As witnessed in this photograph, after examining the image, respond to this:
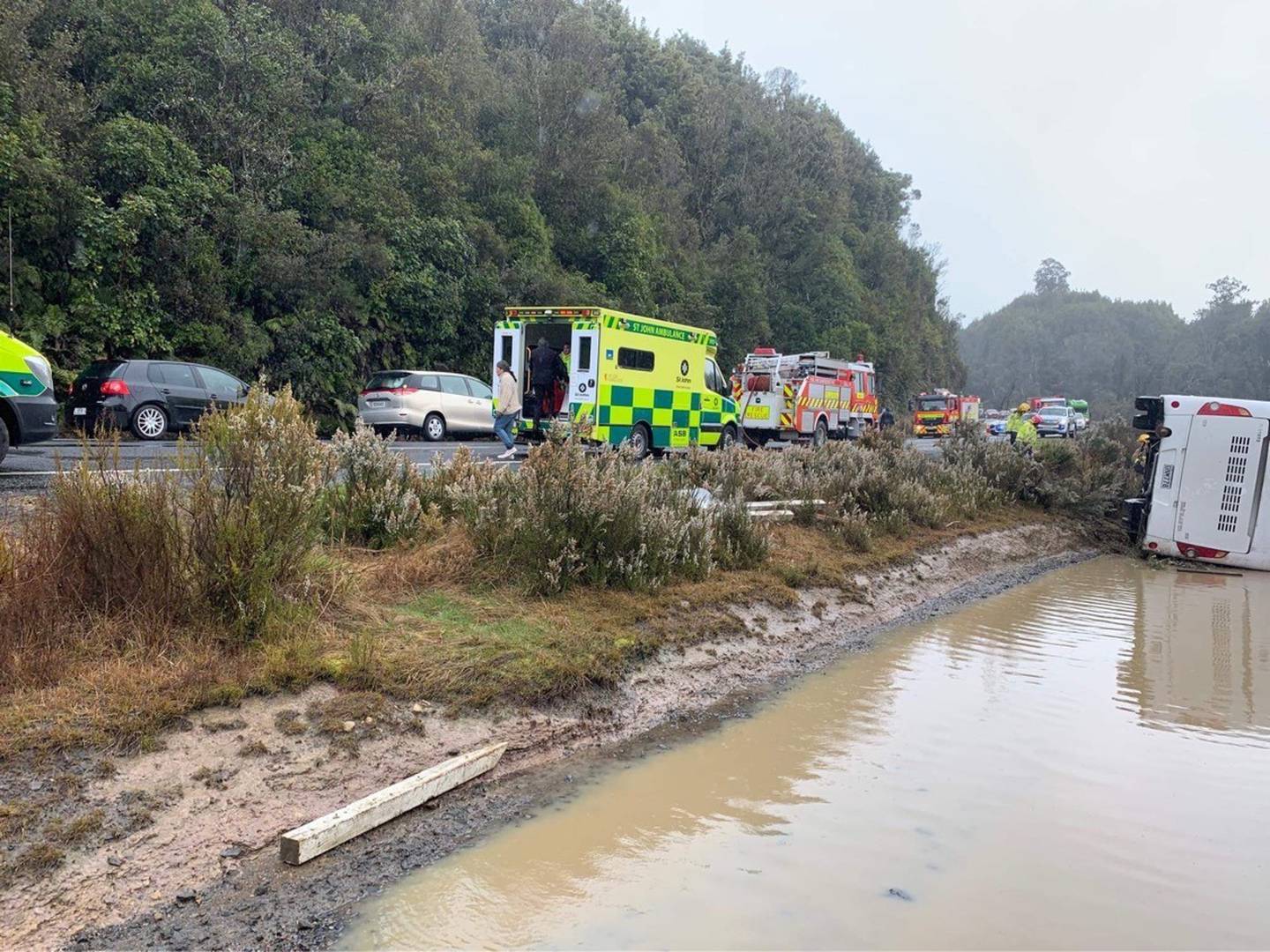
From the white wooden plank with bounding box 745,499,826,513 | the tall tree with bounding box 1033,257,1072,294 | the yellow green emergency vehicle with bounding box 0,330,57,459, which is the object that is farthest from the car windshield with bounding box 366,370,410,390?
the tall tree with bounding box 1033,257,1072,294

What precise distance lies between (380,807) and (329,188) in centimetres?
2168

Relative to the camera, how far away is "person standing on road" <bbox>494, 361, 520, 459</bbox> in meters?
14.9

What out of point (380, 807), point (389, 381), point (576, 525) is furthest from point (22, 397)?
point (389, 381)

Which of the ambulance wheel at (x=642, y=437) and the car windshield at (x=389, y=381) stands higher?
the car windshield at (x=389, y=381)

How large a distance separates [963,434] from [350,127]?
18.0 metres

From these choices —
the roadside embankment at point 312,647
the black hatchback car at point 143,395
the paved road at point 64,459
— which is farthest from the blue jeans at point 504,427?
the roadside embankment at point 312,647

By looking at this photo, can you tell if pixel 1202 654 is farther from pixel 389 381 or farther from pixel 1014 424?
pixel 389 381

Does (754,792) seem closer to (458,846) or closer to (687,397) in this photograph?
(458,846)

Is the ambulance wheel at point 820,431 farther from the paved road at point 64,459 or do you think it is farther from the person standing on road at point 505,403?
the person standing on road at point 505,403

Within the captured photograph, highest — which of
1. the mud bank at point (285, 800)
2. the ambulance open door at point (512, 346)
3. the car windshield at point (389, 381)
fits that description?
the ambulance open door at point (512, 346)

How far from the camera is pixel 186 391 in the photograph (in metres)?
15.7

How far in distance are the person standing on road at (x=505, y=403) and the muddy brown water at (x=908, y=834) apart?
9098 mm

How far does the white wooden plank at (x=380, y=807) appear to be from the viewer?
3646mm

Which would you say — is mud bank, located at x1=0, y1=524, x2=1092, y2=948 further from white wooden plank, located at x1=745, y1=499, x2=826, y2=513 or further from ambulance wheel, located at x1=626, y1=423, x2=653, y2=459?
ambulance wheel, located at x1=626, y1=423, x2=653, y2=459
